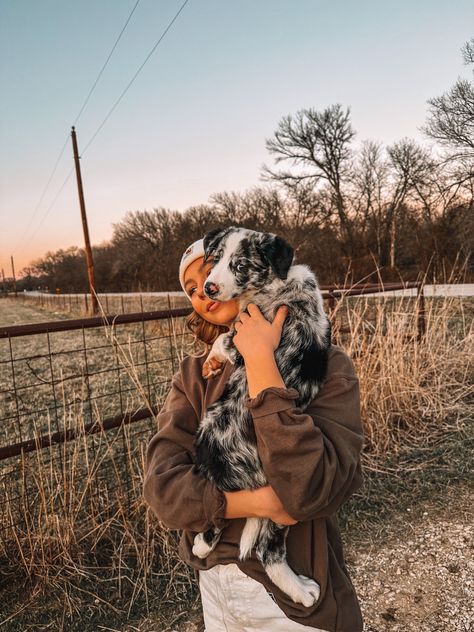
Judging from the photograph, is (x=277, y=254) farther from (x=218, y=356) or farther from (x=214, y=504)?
(x=214, y=504)

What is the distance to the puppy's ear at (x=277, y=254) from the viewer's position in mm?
1273

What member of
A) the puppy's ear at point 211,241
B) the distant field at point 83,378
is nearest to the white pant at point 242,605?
the puppy's ear at point 211,241

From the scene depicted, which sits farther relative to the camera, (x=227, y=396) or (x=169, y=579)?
(x=169, y=579)

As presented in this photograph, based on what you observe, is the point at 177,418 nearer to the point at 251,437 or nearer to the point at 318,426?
the point at 251,437

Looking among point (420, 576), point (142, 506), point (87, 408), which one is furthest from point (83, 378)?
point (420, 576)

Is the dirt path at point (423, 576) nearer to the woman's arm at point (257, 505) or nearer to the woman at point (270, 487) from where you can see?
the woman at point (270, 487)

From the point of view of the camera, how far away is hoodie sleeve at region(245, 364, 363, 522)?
0.94m

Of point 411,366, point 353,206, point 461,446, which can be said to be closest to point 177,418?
point 461,446

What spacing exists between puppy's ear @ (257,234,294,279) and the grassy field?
4.92 feet

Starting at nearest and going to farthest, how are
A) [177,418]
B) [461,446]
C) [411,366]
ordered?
[177,418] < [461,446] < [411,366]

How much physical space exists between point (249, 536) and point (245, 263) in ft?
2.44

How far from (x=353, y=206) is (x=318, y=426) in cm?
2326

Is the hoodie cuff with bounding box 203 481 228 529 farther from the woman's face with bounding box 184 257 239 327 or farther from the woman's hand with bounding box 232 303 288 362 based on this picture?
the woman's face with bounding box 184 257 239 327

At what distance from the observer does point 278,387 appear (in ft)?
3.26
